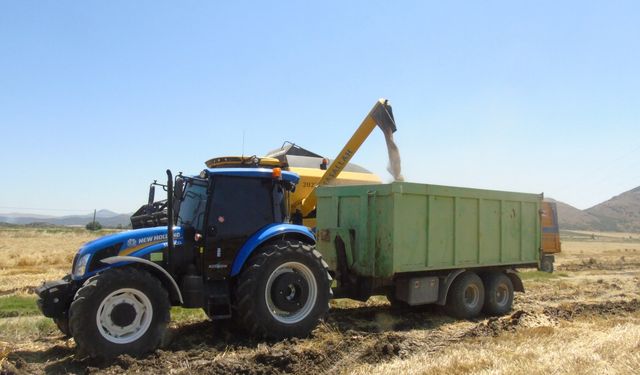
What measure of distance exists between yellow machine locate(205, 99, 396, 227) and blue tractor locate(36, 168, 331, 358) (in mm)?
3733

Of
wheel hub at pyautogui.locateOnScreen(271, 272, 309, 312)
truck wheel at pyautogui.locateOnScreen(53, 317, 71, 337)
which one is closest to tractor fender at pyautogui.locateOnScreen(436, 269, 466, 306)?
wheel hub at pyautogui.locateOnScreen(271, 272, 309, 312)

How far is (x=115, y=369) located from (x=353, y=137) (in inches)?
319

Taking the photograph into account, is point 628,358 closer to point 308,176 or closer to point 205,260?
point 205,260

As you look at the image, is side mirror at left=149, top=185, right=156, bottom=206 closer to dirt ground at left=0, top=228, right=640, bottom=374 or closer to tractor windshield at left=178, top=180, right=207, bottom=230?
tractor windshield at left=178, top=180, right=207, bottom=230

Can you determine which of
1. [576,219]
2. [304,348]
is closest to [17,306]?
[304,348]

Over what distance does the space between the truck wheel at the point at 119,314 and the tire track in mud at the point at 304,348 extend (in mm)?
208

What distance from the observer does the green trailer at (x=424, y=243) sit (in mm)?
8867

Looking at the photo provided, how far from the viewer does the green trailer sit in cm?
887

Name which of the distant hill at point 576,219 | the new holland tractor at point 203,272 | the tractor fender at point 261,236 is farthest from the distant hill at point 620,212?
the new holland tractor at point 203,272

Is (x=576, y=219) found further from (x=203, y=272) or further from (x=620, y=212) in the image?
(x=203, y=272)

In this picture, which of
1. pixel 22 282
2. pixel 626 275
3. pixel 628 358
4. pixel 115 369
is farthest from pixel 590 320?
pixel 22 282

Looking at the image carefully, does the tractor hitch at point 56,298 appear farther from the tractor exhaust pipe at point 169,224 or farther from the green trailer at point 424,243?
the green trailer at point 424,243

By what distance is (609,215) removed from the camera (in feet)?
482

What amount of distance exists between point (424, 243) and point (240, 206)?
348 centimetres
